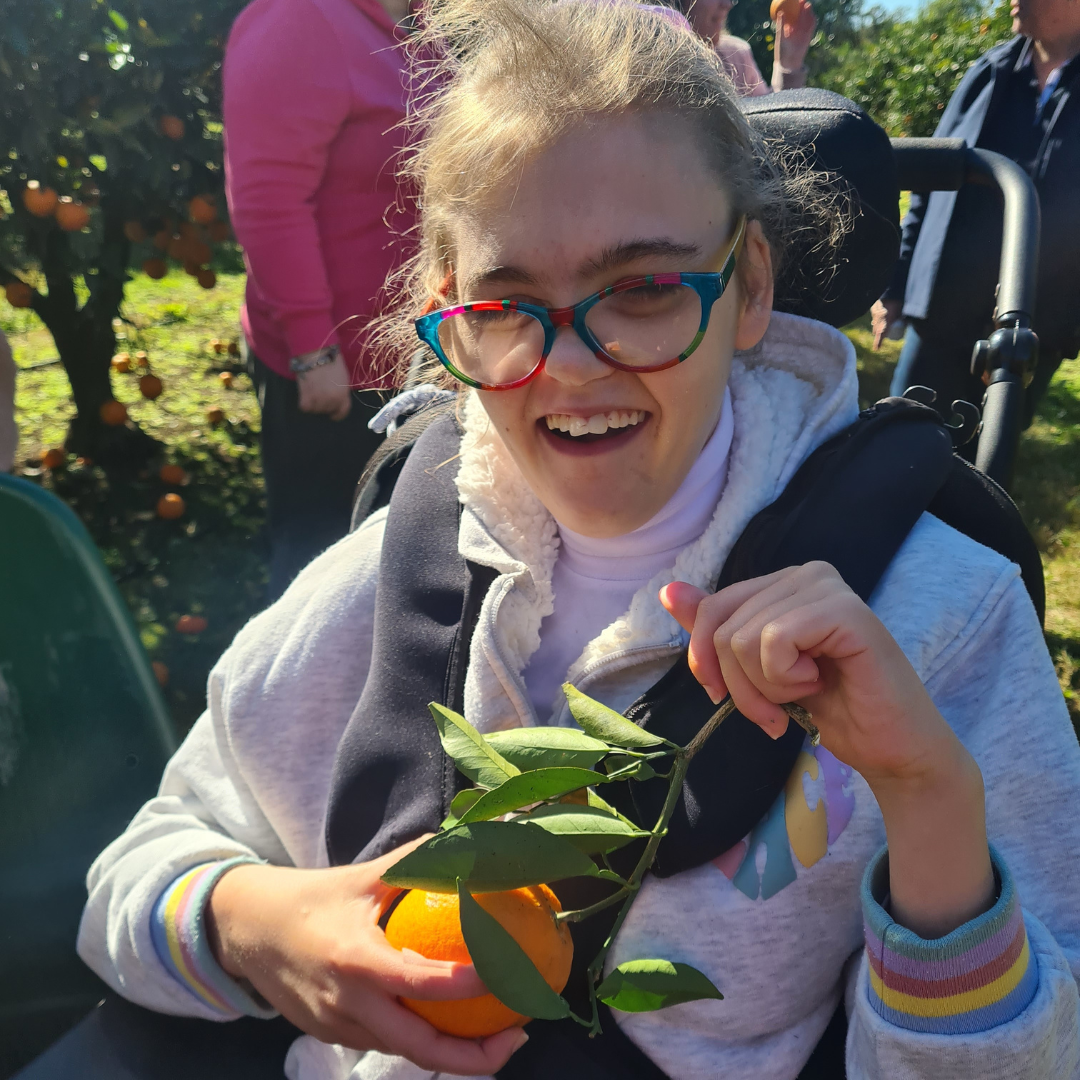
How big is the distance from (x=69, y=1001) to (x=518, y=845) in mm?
1188

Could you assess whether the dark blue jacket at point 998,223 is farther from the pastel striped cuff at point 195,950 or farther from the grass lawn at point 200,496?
the pastel striped cuff at point 195,950

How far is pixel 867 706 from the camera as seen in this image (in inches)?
34.8

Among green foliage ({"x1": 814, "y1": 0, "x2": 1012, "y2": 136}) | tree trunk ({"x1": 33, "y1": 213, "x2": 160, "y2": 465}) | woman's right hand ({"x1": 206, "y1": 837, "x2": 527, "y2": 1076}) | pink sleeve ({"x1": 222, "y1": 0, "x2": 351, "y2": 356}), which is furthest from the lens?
green foliage ({"x1": 814, "y1": 0, "x2": 1012, "y2": 136})

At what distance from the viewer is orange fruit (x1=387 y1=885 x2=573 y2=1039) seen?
0.97 metres

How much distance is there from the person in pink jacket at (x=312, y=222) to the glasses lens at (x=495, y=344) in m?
0.95

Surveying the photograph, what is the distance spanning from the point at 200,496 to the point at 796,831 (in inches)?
164

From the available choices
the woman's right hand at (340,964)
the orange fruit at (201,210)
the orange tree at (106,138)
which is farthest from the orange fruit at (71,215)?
the woman's right hand at (340,964)

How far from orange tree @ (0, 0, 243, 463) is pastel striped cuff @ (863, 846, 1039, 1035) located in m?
3.75

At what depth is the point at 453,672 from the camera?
1.38 meters

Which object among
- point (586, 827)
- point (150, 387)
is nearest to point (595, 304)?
point (586, 827)

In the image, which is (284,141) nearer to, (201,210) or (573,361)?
(573,361)

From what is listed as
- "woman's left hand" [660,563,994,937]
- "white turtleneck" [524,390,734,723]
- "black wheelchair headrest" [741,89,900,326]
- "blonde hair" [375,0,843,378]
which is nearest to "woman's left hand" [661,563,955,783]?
"woman's left hand" [660,563,994,937]

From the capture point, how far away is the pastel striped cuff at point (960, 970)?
943 millimetres

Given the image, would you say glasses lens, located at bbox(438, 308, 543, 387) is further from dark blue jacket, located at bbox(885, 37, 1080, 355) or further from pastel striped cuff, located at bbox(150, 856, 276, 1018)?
dark blue jacket, located at bbox(885, 37, 1080, 355)
